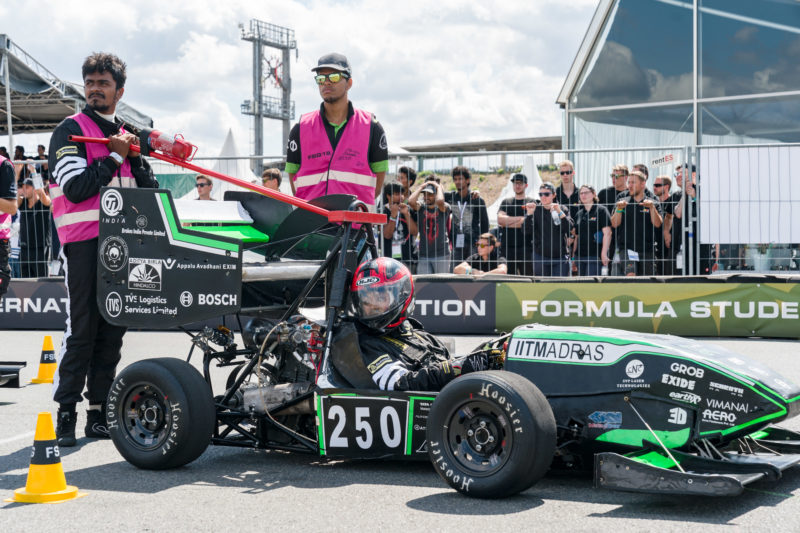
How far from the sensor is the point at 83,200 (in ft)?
18.4

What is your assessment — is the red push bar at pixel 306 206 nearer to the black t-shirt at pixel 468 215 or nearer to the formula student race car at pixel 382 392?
the formula student race car at pixel 382 392

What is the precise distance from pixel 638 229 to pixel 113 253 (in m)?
7.05

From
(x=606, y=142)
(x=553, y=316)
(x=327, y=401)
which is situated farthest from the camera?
(x=606, y=142)

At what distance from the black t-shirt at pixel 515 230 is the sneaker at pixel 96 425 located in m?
6.21

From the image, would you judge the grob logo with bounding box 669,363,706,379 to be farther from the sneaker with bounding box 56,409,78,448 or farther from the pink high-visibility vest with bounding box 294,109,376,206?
the sneaker with bounding box 56,409,78,448

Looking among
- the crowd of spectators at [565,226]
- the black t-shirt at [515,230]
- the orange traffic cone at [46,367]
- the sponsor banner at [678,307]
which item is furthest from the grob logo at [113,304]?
the black t-shirt at [515,230]

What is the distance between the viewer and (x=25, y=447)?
568 centimetres

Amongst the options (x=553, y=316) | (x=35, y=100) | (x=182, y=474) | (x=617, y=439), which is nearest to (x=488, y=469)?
(x=617, y=439)

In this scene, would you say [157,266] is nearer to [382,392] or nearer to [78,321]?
[78,321]

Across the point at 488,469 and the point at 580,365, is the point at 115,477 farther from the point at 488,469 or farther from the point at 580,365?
the point at 580,365

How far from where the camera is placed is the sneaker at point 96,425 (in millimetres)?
5918

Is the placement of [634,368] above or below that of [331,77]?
below

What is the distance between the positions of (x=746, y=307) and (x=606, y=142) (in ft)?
20.9

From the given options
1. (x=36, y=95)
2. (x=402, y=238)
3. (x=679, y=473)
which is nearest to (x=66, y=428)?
(x=679, y=473)
